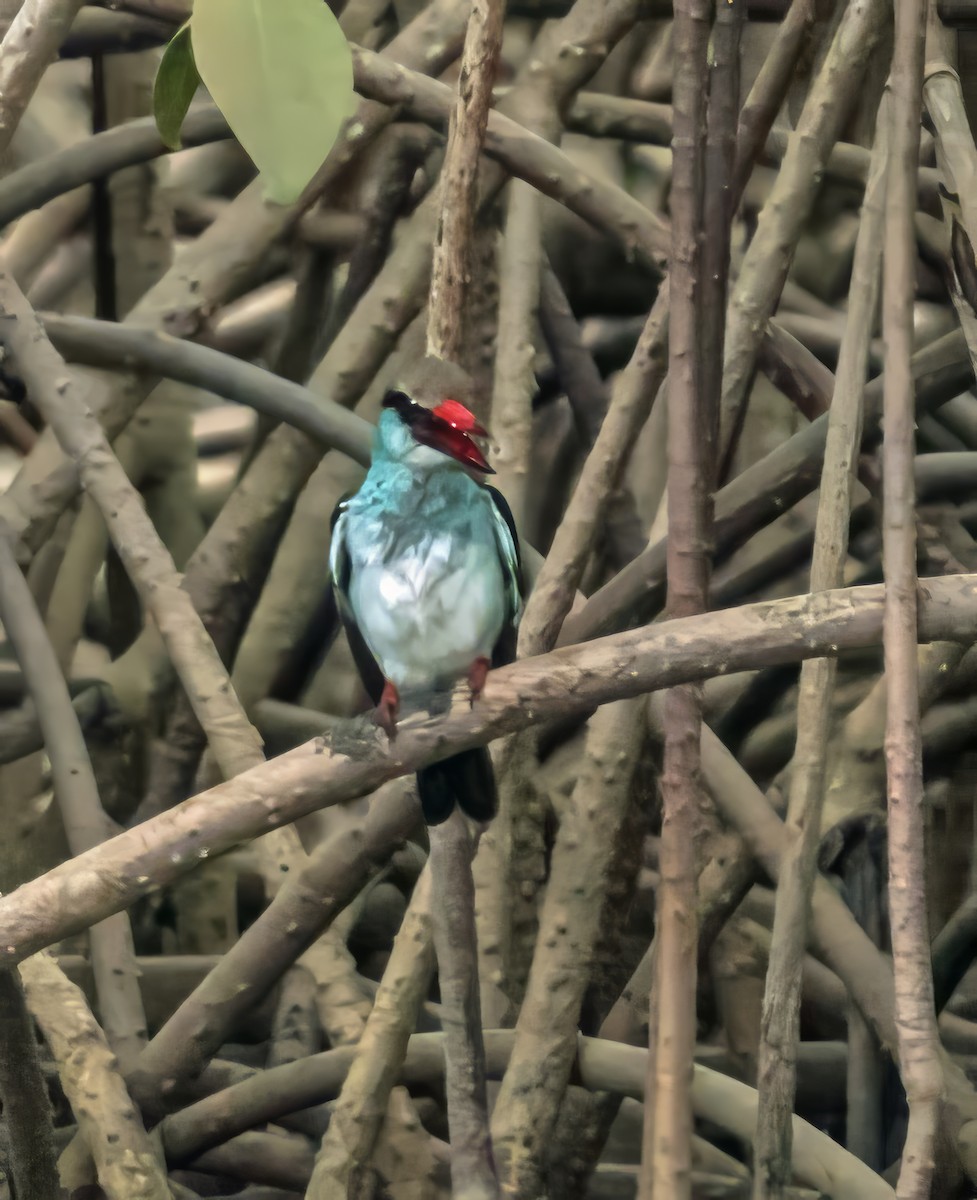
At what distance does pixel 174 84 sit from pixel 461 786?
791 mm

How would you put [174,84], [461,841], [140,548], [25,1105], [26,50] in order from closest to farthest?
[174,84]
[461,841]
[25,1105]
[26,50]
[140,548]

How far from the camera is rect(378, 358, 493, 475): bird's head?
1.23 metres

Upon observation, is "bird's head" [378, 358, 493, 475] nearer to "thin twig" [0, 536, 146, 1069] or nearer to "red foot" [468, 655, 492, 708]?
"red foot" [468, 655, 492, 708]

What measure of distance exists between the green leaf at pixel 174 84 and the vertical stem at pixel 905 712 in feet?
2.09

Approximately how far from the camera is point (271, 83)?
1.70 feet

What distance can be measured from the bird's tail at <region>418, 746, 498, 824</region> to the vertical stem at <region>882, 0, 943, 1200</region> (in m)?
0.38

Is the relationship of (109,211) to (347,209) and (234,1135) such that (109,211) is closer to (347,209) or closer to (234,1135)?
(347,209)

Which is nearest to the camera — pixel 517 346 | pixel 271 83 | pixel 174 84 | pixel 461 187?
pixel 271 83

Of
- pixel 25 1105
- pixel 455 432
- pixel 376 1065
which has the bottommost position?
pixel 25 1105

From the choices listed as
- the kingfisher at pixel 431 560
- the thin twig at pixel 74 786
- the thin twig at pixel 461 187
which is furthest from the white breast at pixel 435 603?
the thin twig at pixel 74 786

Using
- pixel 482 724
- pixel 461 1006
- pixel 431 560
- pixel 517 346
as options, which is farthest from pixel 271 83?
pixel 517 346

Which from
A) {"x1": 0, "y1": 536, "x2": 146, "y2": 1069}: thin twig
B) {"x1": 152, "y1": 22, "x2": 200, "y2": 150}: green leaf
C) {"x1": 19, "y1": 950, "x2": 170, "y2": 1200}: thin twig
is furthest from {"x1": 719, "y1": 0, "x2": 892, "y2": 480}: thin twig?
{"x1": 152, "y1": 22, "x2": 200, "y2": 150}: green leaf

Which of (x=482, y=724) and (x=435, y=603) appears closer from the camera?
(x=482, y=724)

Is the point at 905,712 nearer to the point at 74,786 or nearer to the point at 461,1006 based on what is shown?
the point at 461,1006
